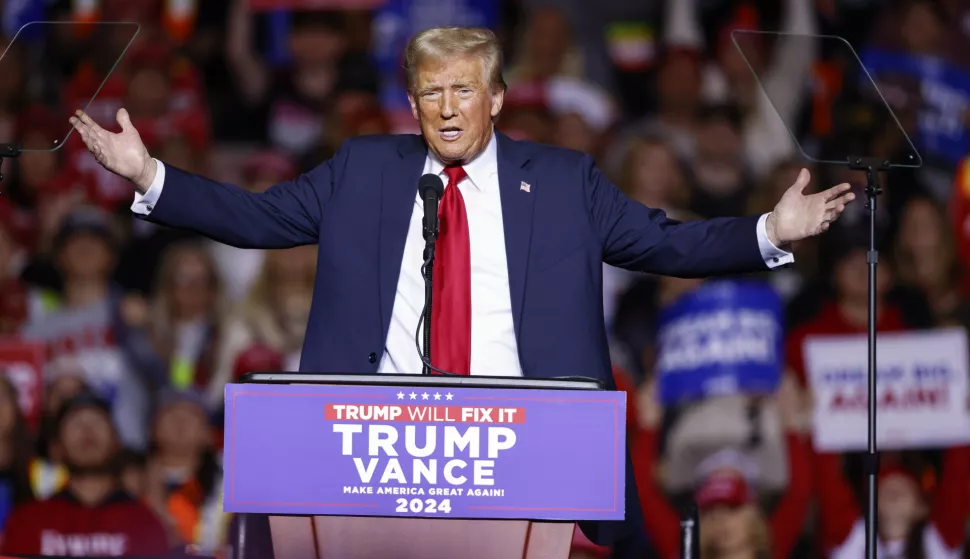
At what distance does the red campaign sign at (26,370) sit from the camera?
19.9 ft

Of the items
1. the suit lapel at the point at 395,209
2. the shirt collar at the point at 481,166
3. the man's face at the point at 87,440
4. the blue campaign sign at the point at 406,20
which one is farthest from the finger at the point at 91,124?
the blue campaign sign at the point at 406,20

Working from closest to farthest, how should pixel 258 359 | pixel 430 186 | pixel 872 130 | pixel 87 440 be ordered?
pixel 430 186, pixel 872 130, pixel 87 440, pixel 258 359

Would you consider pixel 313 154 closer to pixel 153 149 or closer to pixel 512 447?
pixel 153 149

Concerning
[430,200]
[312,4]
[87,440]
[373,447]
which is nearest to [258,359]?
[87,440]

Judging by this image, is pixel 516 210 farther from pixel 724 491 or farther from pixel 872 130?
pixel 724 491

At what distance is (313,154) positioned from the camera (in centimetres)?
675

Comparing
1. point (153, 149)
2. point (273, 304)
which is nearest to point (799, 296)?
point (273, 304)

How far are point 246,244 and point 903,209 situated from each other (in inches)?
138

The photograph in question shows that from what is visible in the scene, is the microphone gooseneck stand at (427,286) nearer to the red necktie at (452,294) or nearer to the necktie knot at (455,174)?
the red necktie at (452,294)

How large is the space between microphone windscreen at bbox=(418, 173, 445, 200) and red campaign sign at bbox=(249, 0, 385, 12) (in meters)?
4.37

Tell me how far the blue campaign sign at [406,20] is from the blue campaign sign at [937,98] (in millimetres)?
1814

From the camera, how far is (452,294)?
3275 mm

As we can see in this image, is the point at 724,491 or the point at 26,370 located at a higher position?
the point at 26,370

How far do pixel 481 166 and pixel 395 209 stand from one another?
22 centimetres
